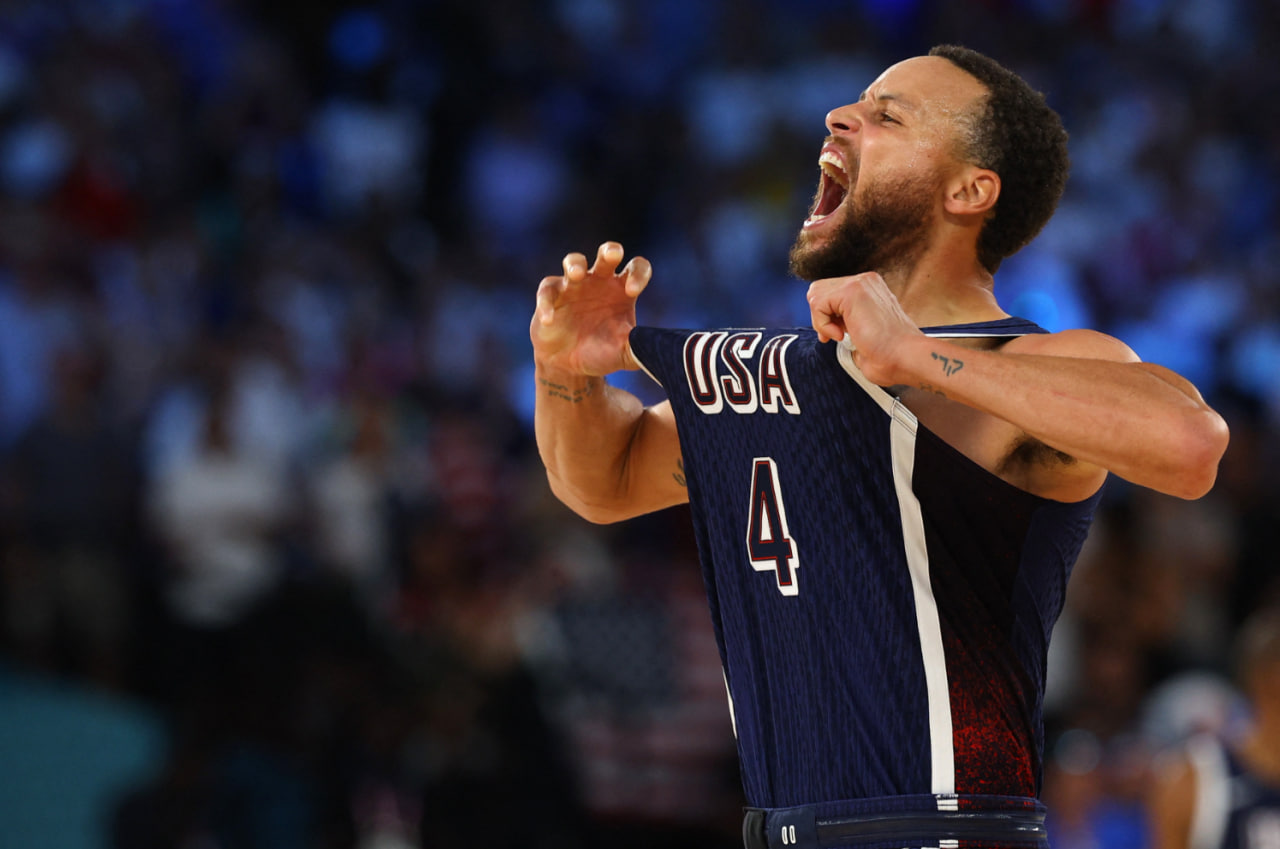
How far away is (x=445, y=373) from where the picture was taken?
359 inches

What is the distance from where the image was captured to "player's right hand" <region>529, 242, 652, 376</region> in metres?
3.11

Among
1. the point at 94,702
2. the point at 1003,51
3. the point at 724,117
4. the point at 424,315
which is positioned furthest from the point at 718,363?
the point at 1003,51

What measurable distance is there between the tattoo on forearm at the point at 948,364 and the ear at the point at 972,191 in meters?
0.60

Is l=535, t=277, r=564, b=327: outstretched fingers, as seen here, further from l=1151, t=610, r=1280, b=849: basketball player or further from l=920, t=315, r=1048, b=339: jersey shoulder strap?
l=1151, t=610, r=1280, b=849: basketball player

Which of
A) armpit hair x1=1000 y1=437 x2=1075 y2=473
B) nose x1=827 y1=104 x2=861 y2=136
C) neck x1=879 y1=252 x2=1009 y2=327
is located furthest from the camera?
nose x1=827 y1=104 x2=861 y2=136

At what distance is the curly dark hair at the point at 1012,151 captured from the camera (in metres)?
2.96

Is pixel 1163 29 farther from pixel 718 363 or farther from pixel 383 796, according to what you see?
pixel 718 363

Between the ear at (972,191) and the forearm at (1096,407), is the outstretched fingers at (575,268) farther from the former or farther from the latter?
the forearm at (1096,407)

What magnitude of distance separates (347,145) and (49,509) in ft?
13.1

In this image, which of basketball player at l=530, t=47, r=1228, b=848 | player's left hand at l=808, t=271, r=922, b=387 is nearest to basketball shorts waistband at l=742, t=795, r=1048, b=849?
basketball player at l=530, t=47, r=1228, b=848

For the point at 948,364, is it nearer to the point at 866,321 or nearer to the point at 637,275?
the point at 866,321

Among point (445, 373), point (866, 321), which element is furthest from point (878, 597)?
point (445, 373)

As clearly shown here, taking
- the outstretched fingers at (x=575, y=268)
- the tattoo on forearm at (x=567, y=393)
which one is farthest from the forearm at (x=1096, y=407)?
the tattoo on forearm at (x=567, y=393)

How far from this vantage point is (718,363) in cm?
287
